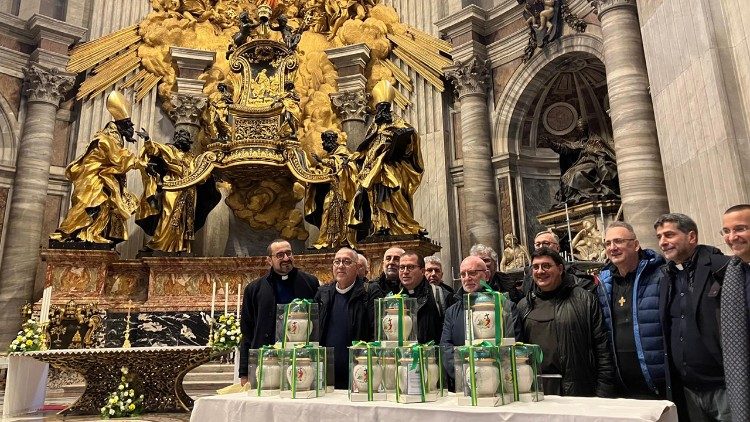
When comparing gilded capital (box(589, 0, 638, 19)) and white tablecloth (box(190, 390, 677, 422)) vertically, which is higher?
gilded capital (box(589, 0, 638, 19))

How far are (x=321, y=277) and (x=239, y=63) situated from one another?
4.00 meters

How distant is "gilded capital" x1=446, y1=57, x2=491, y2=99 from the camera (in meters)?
9.27

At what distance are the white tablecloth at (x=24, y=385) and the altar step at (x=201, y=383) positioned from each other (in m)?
0.96

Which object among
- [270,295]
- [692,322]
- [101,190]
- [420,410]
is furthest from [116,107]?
[692,322]

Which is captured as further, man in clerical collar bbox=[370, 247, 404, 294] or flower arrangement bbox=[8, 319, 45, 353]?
flower arrangement bbox=[8, 319, 45, 353]

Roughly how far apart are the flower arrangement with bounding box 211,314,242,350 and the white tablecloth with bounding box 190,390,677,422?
2.24 m

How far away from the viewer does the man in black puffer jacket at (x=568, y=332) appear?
2410 mm

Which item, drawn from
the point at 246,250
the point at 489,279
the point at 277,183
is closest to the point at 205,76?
the point at 277,183

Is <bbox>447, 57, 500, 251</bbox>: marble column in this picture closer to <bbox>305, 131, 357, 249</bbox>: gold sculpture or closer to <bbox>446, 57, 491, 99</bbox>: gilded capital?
<bbox>446, 57, 491, 99</bbox>: gilded capital

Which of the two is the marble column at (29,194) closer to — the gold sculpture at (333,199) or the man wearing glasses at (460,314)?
the gold sculpture at (333,199)

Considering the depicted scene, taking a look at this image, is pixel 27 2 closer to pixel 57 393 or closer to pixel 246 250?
pixel 246 250

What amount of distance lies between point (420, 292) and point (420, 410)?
1314mm

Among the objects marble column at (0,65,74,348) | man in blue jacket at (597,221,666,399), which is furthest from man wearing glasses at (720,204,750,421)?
marble column at (0,65,74,348)

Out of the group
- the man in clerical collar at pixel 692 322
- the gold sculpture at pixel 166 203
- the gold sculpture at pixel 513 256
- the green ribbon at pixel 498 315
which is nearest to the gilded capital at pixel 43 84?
the gold sculpture at pixel 166 203
